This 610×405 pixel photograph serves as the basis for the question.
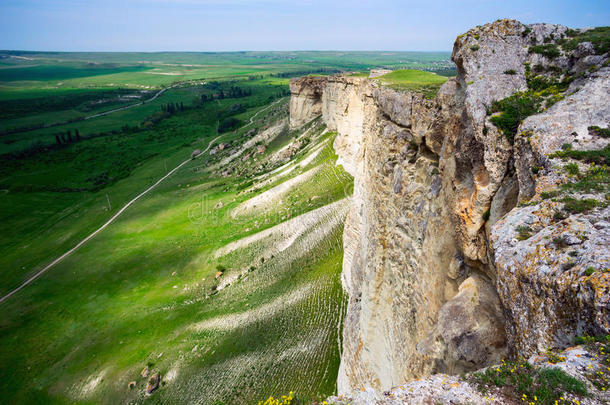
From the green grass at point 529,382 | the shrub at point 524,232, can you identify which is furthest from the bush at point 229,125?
the green grass at point 529,382

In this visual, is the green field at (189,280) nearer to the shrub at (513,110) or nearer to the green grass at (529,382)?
the green grass at (529,382)

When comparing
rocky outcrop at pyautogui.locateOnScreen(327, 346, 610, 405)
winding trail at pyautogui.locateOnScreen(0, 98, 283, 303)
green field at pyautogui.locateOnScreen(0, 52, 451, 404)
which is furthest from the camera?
winding trail at pyautogui.locateOnScreen(0, 98, 283, 303)

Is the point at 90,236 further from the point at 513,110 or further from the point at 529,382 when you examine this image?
the point at 529,382

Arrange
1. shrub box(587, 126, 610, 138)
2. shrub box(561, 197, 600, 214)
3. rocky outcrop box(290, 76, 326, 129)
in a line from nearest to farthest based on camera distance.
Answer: shrub box(561, 197, 600, 214) < shrub box(587, 126, 610, 138) < rocky outcrop box(290, 76, 326, 129)

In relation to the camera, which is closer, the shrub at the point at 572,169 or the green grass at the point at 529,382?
the green grass at the point at 529,382

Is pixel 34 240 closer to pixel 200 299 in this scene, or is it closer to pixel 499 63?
pixel 200 299

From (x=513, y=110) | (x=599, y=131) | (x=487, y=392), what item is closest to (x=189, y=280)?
(x=487, y=392)

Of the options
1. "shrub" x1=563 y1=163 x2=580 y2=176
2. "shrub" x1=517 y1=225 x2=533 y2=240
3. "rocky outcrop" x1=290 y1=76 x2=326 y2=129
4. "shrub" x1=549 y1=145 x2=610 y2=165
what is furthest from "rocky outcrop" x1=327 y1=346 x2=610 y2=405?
"rocky outcrop" x1=290 y1=76 x2=326 y2=129

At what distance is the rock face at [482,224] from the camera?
19.1 feet

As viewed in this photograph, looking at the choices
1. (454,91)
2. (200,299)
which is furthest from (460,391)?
(200,299)

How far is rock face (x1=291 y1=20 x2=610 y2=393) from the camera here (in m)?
5.81

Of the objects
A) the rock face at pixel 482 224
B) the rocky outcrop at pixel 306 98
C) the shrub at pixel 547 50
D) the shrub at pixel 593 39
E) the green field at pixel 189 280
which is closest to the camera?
the rock face at pixel 482 224

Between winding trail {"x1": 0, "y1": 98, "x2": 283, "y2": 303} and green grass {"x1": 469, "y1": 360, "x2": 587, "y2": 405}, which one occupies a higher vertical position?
green grass {"x1": 469, "y1": 360, "x2": 587, "y2": 405}

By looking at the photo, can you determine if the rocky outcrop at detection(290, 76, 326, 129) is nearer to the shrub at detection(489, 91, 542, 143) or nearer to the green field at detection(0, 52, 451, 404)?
the green field at detection(0, 52, 451, 404)
